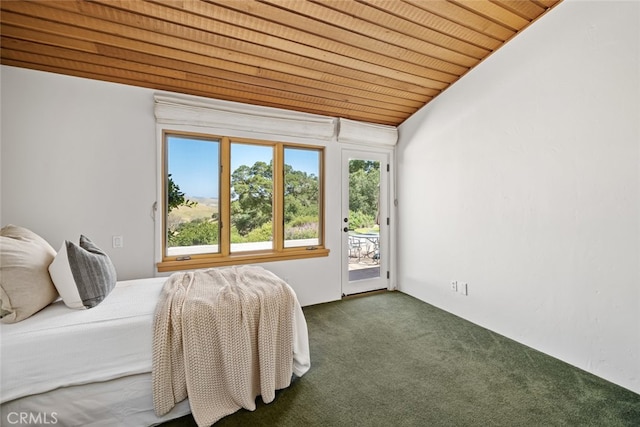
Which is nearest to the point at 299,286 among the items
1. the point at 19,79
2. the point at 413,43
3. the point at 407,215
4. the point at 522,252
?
the point at 407,215

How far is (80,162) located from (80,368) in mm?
1887

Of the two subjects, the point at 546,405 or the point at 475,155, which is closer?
the point at 546,405

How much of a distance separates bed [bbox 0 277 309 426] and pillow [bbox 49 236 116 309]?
6cm

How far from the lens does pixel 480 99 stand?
121 inches

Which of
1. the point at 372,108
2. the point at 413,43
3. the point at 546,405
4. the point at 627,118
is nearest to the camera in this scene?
the point at 546,405

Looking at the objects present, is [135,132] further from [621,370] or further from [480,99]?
[621,370]

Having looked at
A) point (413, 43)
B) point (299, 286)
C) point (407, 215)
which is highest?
point (413, 43)

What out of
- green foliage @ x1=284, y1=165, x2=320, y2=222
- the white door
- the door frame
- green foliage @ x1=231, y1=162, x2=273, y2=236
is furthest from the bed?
the door frame

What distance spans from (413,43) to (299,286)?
9.24ft

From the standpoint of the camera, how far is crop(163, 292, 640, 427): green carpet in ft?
5.73

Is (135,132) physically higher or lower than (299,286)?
higher

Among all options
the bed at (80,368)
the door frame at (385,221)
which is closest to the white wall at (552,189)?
the door frame at (385,221)

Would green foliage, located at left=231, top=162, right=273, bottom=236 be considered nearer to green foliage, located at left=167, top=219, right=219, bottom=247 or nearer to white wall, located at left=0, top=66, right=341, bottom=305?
green foliage, located at left=167, top=219, right=219, bottom=247

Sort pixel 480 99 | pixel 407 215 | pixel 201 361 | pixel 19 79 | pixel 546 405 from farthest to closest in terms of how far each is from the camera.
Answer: pixel 407 215 → pixel 480 99 → pixel 19 79 → pixel 546 405 → pixel 201 361
